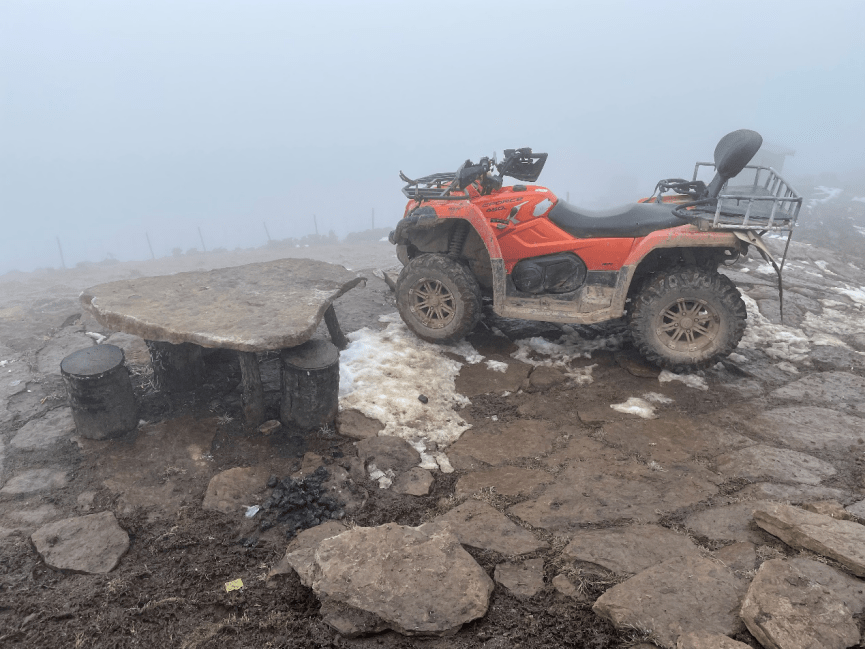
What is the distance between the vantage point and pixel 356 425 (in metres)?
4.01

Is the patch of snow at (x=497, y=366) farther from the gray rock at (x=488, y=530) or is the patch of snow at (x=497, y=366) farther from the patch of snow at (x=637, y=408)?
the gray rock at (x=488, y=530)

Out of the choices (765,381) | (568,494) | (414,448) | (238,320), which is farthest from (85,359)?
(765,381)

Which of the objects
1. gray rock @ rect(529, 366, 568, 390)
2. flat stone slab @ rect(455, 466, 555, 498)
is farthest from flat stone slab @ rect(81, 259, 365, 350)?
gray rock @ rect(529, 366, 568, 390)

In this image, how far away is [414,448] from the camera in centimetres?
377

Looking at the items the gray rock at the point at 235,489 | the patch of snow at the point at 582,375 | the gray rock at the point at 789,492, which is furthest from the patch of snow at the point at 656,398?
the gray rock at the point at 235,489

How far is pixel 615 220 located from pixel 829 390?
2.47 meters

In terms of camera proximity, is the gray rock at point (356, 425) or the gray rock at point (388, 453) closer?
the gray rock at point (388, 453)

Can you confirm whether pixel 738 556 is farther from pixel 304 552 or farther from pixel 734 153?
pixel 734 153

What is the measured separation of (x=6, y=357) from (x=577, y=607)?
20.4 feet

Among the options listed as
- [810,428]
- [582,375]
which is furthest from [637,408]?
[810,428]

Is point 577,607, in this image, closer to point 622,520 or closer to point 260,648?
point 622,520

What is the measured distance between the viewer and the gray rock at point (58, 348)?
5.02 meters

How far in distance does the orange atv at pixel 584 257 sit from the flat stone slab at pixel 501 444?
1.29 m

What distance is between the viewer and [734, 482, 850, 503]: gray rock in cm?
295
